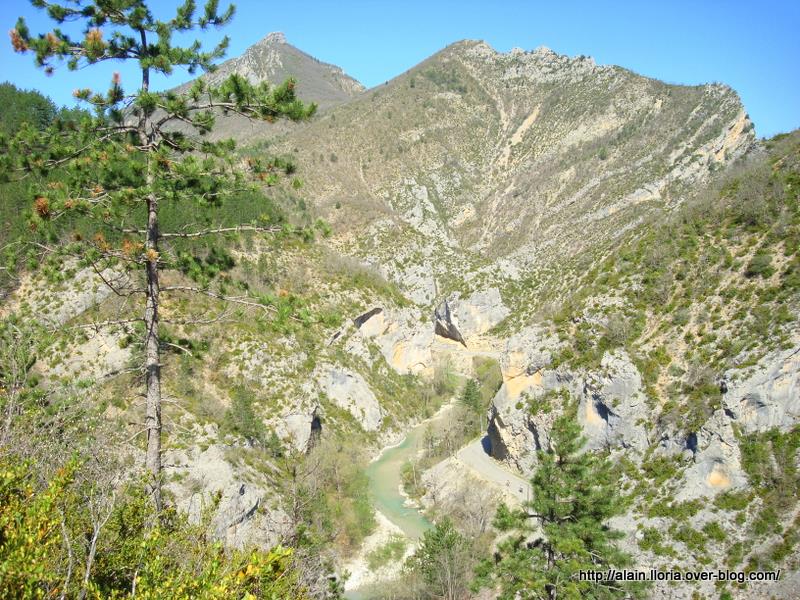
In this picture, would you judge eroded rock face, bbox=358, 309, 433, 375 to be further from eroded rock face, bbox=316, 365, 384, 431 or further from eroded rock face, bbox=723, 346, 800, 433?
eroded rock face, bbox=723, 346, 800, 433

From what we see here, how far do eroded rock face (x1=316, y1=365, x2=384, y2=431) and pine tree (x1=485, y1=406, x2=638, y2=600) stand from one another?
110 ft

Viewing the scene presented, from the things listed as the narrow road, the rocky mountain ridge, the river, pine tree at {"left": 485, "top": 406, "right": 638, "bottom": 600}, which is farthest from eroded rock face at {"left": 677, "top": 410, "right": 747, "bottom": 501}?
the river

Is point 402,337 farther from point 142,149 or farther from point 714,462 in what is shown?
point 142,149

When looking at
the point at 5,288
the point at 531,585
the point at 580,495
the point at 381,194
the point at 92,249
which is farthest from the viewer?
the point at 381,194

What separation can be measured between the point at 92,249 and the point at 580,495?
15.1 m

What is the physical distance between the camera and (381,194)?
106688mm

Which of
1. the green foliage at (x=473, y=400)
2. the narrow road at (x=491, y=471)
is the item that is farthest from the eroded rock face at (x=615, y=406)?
the green foliage at (x=473, y=400)

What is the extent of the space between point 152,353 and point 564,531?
1308 cm

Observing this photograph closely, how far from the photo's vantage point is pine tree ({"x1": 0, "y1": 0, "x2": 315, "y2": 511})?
8.80 meters

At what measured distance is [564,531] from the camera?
15.2 meters

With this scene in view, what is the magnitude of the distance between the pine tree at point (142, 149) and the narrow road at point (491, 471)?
2860 centimetres

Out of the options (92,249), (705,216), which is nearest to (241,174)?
(92,249)

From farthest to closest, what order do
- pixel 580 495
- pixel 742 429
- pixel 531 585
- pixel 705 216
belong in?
pixel 705 216 < pixel 742 429 < pixel 580 495 < pixel 531 585

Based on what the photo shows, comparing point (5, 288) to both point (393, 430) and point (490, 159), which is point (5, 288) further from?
point (490, 159)
